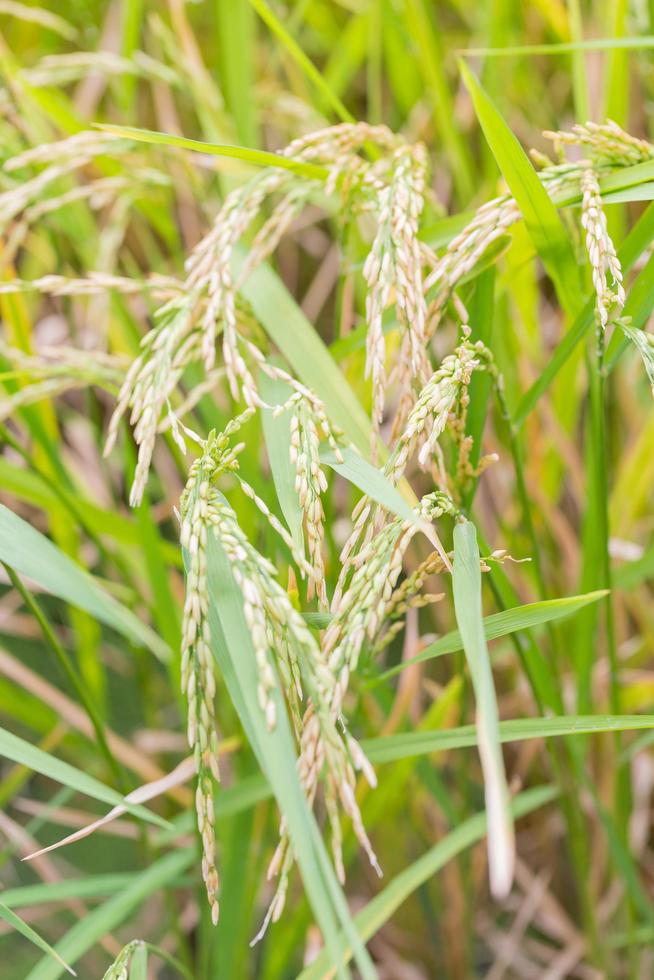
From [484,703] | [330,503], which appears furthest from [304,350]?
[484,703]

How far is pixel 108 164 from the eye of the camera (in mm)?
933

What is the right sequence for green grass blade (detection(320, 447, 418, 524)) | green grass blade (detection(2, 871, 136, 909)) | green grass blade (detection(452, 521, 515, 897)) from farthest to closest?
green grass blade (detection(2, 871, 136, 909)) < green grass blade (detection(320, 447, 418, 524)) < green grass blade (detection(452, 521, 515, 897))

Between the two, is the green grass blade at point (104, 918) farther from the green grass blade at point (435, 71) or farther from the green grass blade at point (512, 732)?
the green grass blade at point (435, 71)

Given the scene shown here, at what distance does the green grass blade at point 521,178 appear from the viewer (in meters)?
0.54

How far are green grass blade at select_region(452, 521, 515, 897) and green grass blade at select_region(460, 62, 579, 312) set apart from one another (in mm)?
211

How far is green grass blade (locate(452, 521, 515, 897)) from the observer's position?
31 cm

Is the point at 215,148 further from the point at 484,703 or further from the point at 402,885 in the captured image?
the point at 402,885

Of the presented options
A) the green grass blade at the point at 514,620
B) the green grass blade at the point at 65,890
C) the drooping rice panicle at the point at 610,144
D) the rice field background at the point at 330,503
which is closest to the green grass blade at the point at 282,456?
the rice field background at the point at 330,503

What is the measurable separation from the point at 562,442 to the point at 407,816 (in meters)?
0.42

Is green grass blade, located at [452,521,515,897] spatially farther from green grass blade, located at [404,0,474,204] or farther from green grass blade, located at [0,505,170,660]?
green grass blade, located at [404,0,474,204]

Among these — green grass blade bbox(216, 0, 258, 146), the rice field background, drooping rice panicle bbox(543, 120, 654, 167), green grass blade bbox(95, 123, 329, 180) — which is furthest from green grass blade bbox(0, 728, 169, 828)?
green grass blade bbox(216, 0, 258, 146)

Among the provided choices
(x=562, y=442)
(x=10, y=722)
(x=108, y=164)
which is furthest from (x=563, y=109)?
(x=10, y=722)

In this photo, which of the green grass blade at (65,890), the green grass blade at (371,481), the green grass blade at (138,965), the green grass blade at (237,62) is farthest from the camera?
the green grass blade at (237,62)

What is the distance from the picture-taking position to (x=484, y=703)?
14.0 inches
